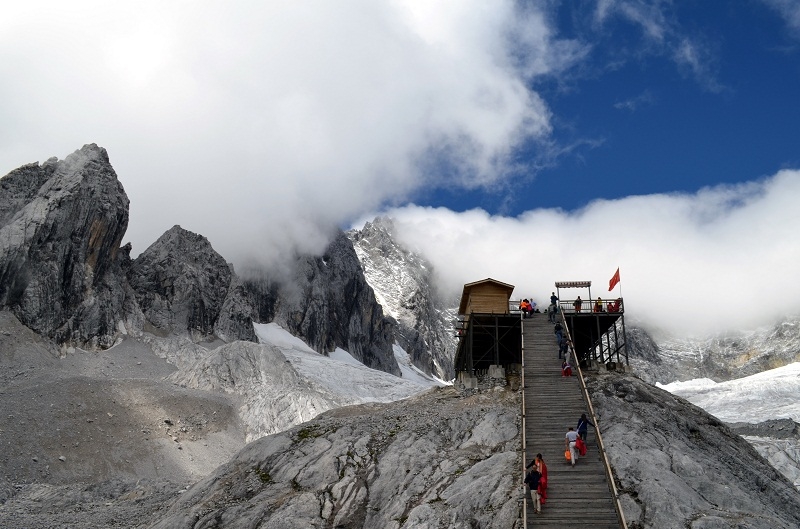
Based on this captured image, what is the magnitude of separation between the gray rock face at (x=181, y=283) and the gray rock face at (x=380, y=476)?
108 meters

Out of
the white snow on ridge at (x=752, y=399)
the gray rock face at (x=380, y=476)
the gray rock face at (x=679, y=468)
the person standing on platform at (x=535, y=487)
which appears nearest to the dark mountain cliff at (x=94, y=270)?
the gray rock face at (x=380, y=476)

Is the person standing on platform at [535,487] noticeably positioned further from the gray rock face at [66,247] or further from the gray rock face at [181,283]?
the gray rock face at [181,283]

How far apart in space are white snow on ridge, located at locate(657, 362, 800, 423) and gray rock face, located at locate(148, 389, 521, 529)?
375ft

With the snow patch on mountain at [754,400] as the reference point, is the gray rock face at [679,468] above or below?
below

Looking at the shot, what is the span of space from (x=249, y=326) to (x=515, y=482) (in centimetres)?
13766

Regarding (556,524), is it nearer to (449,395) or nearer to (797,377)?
(449,395)

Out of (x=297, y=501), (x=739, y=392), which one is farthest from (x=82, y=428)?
(x=739, y=392)

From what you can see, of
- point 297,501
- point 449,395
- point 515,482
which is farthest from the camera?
point 449,395

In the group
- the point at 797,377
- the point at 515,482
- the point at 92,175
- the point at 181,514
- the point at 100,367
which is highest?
the point at 92,175

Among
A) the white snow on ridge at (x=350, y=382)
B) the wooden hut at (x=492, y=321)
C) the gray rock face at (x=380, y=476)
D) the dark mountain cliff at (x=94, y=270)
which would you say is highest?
the dark mountain cliff at (x=94, y=270)

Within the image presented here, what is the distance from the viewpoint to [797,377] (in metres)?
180

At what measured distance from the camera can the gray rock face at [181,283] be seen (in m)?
146

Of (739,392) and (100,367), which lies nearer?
(100,367)

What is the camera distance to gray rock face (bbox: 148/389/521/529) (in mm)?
32531
